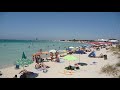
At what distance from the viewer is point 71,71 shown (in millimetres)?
7523

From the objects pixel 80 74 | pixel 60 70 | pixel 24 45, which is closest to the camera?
pixel 80 74

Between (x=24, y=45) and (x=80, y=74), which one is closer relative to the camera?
(x=80, y=74)
